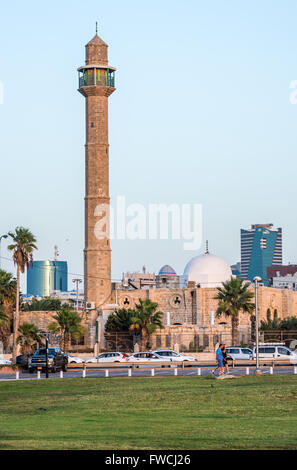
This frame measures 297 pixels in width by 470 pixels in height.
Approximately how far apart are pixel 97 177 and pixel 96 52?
44.3 ft

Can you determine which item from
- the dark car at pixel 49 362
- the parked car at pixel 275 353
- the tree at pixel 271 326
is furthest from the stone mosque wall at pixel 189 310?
the dark car at pixel 49 362

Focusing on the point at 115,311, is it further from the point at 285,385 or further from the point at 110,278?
the point at 285,385

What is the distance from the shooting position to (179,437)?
1834cm

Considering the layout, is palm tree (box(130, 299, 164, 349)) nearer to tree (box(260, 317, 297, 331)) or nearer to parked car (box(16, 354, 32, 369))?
tree (box(260, 317, 297, 331))

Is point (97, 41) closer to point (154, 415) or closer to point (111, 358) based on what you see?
point (111, 358)

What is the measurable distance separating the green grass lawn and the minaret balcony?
182ft

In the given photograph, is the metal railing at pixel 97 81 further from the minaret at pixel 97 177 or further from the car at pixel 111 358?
the car at pixel 111 358

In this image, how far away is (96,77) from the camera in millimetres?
87625

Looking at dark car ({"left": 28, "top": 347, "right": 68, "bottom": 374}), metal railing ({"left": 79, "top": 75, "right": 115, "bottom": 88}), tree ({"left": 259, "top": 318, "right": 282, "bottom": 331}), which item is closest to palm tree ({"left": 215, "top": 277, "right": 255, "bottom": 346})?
tree ({"left": 259, "top": 318, "right": 282, "bottom": 331})

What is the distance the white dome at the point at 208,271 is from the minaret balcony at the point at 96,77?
94.3 ft

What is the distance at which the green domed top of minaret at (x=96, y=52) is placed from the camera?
88688mm

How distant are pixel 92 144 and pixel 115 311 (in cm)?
1752

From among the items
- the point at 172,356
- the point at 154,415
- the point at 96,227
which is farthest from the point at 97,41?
the point at 154,415
